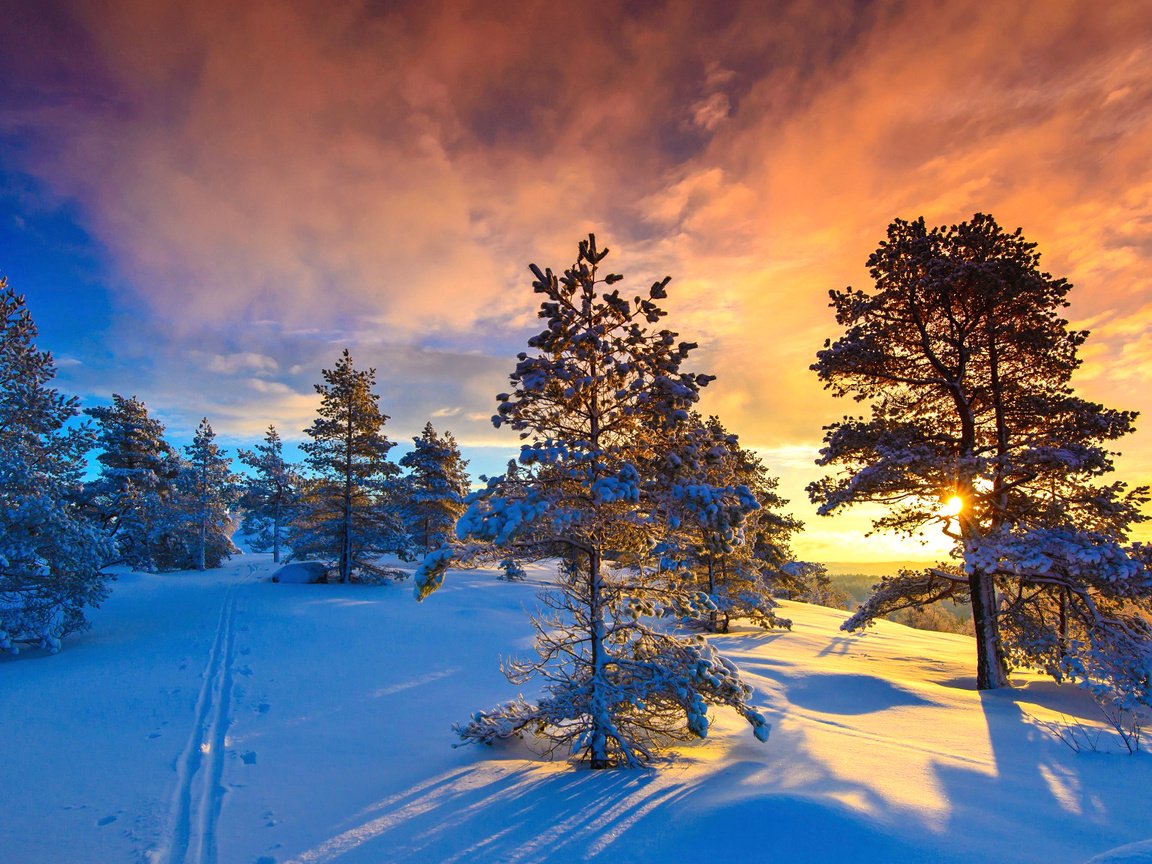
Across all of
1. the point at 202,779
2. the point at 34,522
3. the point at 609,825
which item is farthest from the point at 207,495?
the point at 609,825

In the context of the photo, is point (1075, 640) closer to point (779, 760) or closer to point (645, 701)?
point (779, 760)

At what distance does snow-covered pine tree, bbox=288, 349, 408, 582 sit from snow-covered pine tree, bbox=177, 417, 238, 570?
1412 cm

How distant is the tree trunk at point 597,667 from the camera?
20.9 ft

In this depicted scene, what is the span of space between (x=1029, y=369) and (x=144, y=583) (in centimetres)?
3488

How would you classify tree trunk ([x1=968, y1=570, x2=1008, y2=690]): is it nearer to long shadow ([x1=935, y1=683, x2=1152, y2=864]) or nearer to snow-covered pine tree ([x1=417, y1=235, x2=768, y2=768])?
long shadow ([x1=935, y1=683, x2=1152, y2=864])

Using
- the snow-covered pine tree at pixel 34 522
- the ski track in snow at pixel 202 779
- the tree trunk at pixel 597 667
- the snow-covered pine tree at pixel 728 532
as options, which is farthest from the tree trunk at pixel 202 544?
the tree trunk at pixel 597 667

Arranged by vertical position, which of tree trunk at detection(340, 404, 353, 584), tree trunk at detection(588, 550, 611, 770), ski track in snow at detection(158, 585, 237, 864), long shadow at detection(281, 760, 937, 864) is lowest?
ski track in snow at detection(158, 585, 237, 864)

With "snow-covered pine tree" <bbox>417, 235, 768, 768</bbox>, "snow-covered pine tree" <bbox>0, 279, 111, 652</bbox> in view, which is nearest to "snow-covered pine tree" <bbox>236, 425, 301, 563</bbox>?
"snow-covered pine tree" <bbox>0, 279, 111, 652</bbox>

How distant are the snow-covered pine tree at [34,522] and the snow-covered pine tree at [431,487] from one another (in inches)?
681

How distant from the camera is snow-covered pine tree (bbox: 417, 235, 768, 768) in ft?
20.7

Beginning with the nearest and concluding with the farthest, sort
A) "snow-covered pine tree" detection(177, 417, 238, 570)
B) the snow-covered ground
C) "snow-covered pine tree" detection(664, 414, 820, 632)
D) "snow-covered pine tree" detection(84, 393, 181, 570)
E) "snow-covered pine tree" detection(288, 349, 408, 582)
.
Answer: the snow-covered ground
"snow-covered pine tree" detection(664, 414, 820, 632)
"snow-covered pine tree" detection(288, 349, 408, 582)
"snow-covered pine tree" detection(84, 393, 181, 570)
"snow-covered pine tree" detection(177, 417, 238, 570)

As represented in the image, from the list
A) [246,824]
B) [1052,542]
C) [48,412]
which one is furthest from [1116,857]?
[48,412]

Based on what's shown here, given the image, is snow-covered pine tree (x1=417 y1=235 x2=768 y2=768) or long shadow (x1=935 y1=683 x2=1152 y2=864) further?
snow-covered pine tree (x1=417 y1=235 x2=768 y2=768)

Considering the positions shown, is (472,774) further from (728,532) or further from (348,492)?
(348,492)
